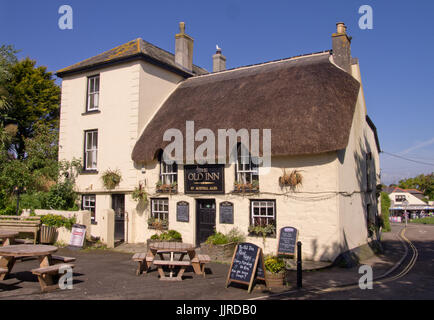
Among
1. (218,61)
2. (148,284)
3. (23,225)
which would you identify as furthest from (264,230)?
(218,61)

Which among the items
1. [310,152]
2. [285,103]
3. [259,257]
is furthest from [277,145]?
[259,257]

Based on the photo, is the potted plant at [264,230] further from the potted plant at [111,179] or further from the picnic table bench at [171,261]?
the potted plant at [111,179]

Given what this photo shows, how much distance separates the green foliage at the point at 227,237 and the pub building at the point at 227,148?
0.72ft

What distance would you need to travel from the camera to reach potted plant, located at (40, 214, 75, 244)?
49.4ft

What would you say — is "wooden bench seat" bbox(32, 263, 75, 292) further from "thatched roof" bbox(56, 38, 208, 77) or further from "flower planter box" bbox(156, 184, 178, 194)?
"thatched roof" bbox(56, 38, 208, 77)

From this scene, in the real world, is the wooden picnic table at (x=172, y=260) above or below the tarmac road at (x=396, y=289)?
above

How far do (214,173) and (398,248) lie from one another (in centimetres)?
1069

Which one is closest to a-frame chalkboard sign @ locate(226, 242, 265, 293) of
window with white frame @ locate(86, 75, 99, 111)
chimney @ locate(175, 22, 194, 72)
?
window with white frame @ locate(86, 75, 99, 111)

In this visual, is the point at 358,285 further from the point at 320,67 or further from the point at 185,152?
the point at 320,67

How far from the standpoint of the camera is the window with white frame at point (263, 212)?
13.2m

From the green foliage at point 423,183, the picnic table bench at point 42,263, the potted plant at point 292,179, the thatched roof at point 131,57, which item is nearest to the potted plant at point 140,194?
the thatched roof at point 131,57

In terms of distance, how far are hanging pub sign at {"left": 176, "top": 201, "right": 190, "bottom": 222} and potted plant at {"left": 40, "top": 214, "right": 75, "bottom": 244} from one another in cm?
446

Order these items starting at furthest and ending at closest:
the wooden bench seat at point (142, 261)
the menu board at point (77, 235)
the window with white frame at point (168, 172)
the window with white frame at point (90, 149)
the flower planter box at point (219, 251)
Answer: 1. the window with white frame at point (90, 149)
2. the window with white frame at point (168, 172)
3. the menu board at point (77, 235)
4. the flower planter box at point (219, 251)
5. the wooden bench seat at point (142, 261)
